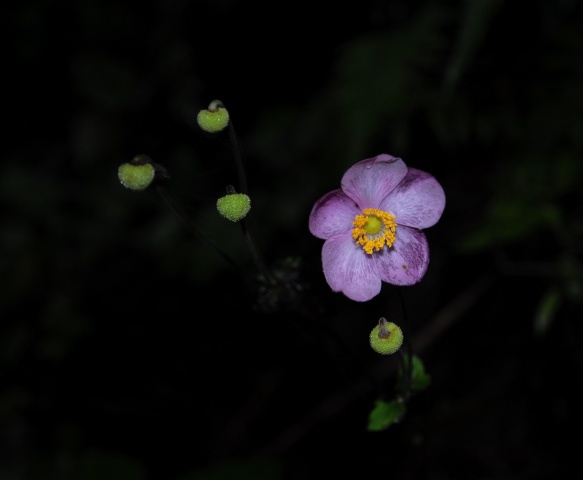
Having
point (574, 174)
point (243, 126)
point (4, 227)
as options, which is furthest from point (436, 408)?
point (4, 227)

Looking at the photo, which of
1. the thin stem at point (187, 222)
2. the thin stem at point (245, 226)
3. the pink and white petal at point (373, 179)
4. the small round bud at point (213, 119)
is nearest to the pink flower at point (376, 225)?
the pink and white petal at point (373, 179)

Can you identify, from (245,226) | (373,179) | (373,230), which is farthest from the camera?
(373,230)

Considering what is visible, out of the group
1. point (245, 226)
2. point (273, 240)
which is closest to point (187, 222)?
point (245, 226)

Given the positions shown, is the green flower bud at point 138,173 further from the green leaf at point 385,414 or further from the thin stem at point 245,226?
the green leaf at point 385,414

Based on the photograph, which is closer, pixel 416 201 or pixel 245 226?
pixel 245 226

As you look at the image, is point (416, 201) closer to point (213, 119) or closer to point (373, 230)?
point (373, 230)

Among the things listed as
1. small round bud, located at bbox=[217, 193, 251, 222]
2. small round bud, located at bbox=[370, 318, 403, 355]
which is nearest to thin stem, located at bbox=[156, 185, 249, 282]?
small round bud, located at bbox=[217, 193, 251, 222]
